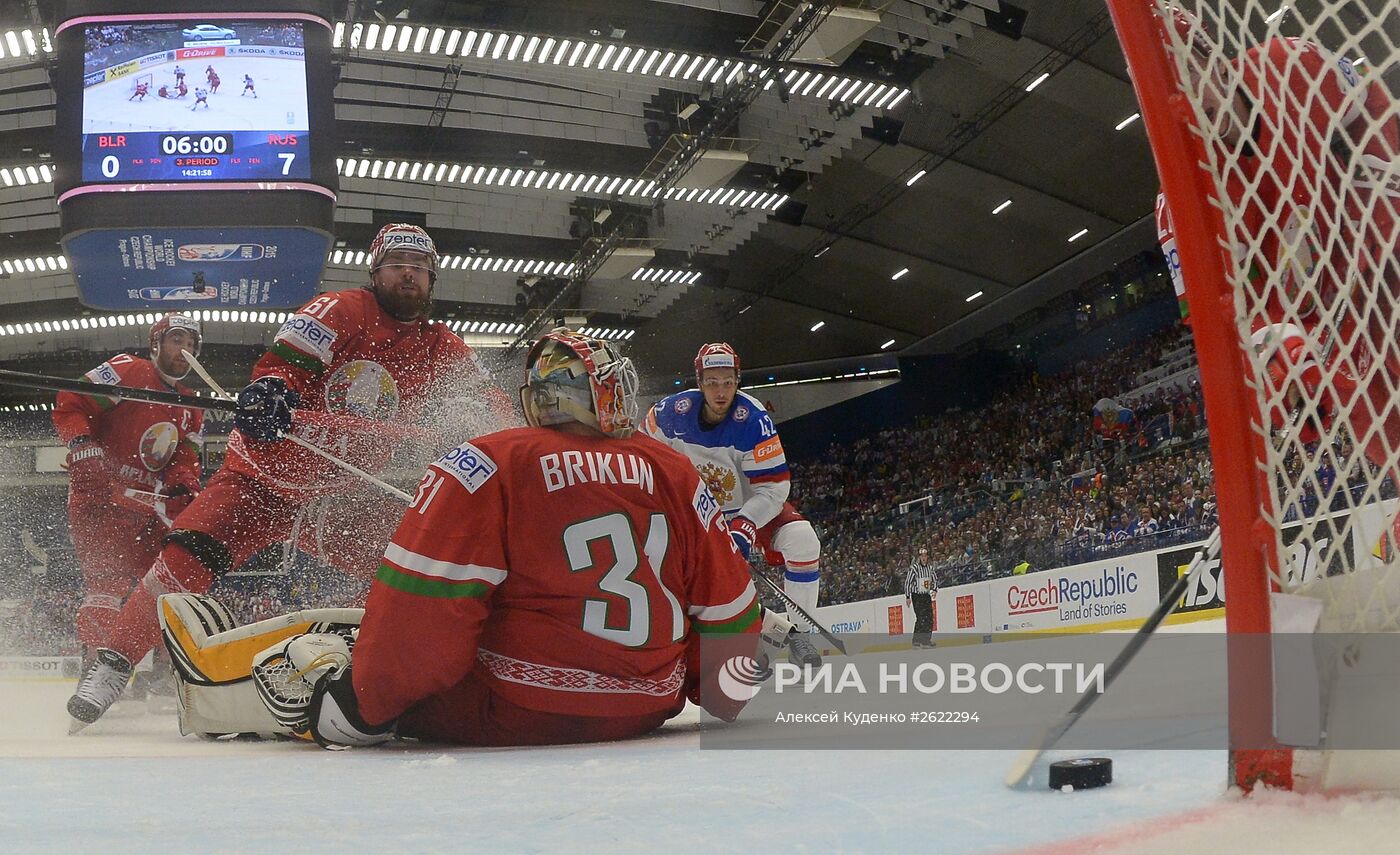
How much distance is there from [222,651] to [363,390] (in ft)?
4.93

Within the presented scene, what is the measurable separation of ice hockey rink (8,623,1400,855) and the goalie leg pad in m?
0.49

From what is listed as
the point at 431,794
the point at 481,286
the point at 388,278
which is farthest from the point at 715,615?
the point at 481,286

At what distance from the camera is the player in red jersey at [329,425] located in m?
3.86

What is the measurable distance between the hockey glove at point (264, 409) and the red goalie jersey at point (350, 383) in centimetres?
10

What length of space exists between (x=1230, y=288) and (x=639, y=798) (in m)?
0.96

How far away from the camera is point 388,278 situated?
4078 mm

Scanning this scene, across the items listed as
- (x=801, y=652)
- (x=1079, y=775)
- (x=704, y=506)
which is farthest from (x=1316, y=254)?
(x=801, y=652)

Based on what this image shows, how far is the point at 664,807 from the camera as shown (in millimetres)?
1490

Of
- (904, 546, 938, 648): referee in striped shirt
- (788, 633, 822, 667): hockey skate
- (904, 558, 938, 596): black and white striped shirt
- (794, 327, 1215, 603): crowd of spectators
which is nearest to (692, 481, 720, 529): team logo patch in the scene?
(788, 633, 822, 667): hockey skate

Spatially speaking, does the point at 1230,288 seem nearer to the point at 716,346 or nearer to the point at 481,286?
the point at 716,346

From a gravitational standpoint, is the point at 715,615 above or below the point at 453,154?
below

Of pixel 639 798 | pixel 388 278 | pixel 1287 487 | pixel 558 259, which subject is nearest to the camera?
pixel 1287 487

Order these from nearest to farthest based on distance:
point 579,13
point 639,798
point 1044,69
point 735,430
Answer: point 639,798, point 735,430, point 579,13, point 1044,69

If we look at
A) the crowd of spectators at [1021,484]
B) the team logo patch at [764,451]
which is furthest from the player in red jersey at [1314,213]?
the crowd of spectators at [1021,484]
